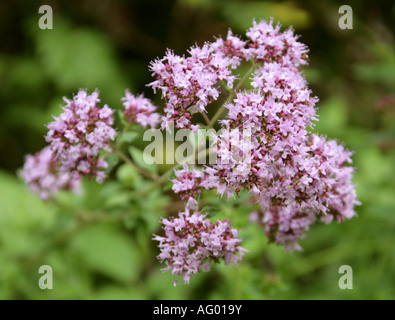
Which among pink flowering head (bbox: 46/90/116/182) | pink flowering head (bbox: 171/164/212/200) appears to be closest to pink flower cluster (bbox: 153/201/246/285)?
pink flowering head (bbox: 171/164/212/200)

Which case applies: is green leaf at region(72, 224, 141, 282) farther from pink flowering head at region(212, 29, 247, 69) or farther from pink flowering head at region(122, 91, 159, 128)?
pink flowering head at region(212, 29, 247, 69)

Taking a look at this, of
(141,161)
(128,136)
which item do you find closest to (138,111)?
(128,136)

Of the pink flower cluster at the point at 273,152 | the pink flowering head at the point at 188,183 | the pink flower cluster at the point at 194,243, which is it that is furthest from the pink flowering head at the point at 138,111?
the pink flower cluster at the point at 194,243

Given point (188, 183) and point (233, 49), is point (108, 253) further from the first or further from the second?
point (233, 49)

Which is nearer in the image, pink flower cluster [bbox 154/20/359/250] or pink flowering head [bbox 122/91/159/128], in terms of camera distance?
pink flower cluster [bbox 154/20/359/250]

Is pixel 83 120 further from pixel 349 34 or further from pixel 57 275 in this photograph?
pixel 349 34
